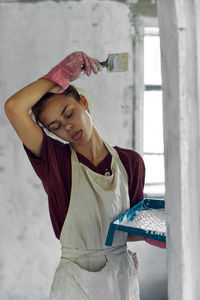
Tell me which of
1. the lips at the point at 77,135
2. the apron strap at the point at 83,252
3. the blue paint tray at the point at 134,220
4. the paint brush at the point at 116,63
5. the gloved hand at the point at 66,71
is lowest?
the apron strap at the point at 83,252

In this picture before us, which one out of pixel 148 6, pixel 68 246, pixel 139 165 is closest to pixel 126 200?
pixel 139 165

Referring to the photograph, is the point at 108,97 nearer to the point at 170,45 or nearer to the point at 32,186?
the point at 32,186

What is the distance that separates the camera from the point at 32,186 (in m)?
2.36

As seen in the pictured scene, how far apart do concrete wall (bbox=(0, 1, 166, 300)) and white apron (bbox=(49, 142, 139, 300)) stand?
109cm

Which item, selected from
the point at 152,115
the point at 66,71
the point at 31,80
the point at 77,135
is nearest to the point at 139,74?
the point at 152,115

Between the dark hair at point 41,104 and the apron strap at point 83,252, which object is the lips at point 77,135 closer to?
the dark hair at point 41,104

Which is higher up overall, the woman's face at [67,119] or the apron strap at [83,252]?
the woman's face at [67,119]

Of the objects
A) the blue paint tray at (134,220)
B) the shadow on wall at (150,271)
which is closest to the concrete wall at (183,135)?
the blue paint tray at (134,220)

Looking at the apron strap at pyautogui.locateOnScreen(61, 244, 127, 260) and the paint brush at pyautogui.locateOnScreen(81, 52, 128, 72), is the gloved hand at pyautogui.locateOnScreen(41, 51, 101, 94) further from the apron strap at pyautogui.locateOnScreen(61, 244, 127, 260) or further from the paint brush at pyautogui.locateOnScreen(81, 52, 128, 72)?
the apron strap at pyautogui.locateOnScreen(61, 244, 127, 260)

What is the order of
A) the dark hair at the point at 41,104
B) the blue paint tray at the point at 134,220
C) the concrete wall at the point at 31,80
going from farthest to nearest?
the concrete wall at the point at 31,80, the dark hair at the point at 41,104, the blue paint tray at the point at 134,220

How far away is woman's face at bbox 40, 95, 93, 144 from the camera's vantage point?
130cm

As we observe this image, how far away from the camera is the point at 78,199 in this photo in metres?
1.31

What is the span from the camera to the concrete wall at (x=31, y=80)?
7.67 feet

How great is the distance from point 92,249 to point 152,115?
1626 millimetres
